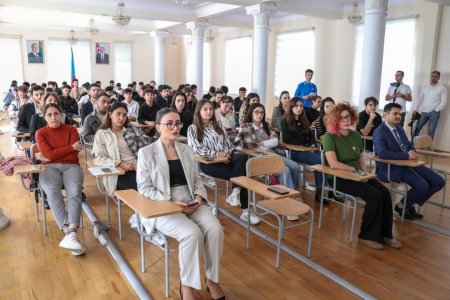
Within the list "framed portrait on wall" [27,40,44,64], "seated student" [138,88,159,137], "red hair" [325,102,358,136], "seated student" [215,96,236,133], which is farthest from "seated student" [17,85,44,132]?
"framed portrait on wall" [27,40,44,64]

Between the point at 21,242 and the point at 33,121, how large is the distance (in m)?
1.44

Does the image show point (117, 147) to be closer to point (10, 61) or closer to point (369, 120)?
point (369, 120)

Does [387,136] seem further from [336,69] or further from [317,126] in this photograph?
[336,69]

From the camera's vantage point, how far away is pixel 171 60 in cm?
1750

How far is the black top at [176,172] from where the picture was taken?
261 cm

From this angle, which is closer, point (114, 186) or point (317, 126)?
point (114, 186)

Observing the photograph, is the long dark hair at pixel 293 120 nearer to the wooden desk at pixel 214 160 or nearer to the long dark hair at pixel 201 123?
the long dark hair at pixel 201 123

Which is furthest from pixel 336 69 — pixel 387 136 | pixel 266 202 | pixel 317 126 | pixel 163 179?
pixel 163 179

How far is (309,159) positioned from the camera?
14.8 ft

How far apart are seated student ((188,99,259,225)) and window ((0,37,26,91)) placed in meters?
13.1

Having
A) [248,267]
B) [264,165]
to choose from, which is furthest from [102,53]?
[248,267]

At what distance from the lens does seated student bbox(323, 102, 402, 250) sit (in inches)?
128

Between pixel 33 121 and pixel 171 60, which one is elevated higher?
pixel 171 60

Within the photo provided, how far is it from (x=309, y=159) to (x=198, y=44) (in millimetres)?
7818
